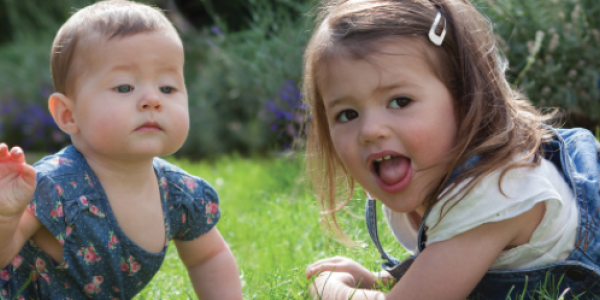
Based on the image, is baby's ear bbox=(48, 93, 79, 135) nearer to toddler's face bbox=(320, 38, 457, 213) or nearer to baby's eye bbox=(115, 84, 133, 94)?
baby's eye bbox=(115, 84, 133, 94)

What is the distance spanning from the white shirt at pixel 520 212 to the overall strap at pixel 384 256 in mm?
334

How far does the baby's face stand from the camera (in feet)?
5.81

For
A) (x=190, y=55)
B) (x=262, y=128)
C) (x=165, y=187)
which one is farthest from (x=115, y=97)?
(x=190, y=55)

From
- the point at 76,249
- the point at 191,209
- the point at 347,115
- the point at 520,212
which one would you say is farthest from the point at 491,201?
the point at 76,249

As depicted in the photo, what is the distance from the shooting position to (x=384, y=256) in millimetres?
2139

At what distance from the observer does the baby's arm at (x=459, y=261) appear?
1.66 meters

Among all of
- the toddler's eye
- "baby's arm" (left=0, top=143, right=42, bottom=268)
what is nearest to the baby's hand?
"baby's arm" (left=0, top=143, right=42, bottom=268)

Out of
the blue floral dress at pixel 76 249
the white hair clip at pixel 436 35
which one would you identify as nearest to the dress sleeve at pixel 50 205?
the blue floral dress at pixel 76 249

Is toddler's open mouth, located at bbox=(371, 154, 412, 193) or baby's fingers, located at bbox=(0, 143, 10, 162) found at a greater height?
baby's fingers, located at bbox=(0, 143, 10, 162)

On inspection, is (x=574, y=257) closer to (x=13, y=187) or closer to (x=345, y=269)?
(x=345, y=269)

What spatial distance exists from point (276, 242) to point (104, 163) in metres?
1.07

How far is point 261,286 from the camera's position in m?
2.15

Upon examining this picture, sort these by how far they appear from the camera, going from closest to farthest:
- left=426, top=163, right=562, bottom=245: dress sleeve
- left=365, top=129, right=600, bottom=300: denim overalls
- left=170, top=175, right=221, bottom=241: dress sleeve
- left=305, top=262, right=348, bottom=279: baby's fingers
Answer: left=426, top=163, right=562, bottom=245: dress sleeve < left=365, top=129, right=600, bottom=300: denim overalls < left=170, top=175, right=221, bottom=241: dress sleeve < left=305, top=262, right=348, bottom=279: baby's fingers

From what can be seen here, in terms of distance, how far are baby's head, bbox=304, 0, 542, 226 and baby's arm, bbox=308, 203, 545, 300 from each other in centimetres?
17
